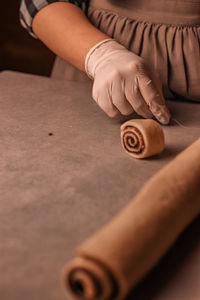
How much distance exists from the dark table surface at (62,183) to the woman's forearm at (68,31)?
165 mm

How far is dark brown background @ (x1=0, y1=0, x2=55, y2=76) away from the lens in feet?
10.6

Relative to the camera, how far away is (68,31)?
1453 mm

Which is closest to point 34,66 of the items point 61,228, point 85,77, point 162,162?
point 85,77

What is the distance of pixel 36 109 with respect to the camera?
1.39m

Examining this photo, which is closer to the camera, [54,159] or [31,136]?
[54,159]

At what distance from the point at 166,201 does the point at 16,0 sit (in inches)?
114

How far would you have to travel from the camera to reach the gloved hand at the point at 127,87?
1.23 meters

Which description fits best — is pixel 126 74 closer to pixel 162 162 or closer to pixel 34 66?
pixel 162 162

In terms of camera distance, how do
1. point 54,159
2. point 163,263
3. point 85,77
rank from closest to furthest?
point 163,263 → point 54,159 → point 85,77

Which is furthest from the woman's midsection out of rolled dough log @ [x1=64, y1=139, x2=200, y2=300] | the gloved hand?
rolled dough log @ [x1=64, y1=139, x2=200, y2=300]

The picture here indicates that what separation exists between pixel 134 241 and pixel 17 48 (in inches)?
117

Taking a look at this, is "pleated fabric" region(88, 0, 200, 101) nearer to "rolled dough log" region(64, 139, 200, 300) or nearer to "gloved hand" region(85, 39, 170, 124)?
"gloved hand" region(85, 39, 170, 124)

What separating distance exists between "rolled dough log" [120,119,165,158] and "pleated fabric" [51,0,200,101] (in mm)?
430

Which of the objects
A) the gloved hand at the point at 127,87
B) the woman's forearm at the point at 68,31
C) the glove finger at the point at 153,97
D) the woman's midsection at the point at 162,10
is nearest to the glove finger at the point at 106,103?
the gloved hand at the point at 127,87
